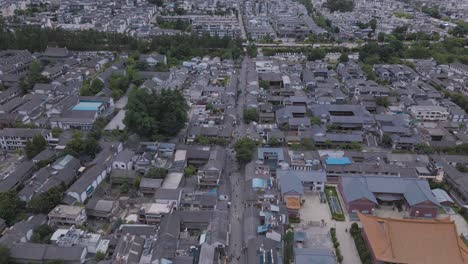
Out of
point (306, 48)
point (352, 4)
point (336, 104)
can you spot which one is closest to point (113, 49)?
point (306, 48)

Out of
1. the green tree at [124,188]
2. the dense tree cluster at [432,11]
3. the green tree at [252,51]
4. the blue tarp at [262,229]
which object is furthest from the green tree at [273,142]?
the dense tree cluster at [432,11]

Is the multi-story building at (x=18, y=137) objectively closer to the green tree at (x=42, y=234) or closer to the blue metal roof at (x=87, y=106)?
the blue metal roof at (x=87, y=106)

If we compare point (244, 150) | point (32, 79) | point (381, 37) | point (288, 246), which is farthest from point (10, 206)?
point (381, 37)

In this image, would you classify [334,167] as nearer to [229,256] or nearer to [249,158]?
[249,158]

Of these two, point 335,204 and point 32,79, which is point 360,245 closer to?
point 335,204

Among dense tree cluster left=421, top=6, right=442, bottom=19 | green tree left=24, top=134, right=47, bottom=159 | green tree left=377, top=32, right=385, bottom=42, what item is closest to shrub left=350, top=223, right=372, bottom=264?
green tree left=24, top=134, right=47, bottom=159
